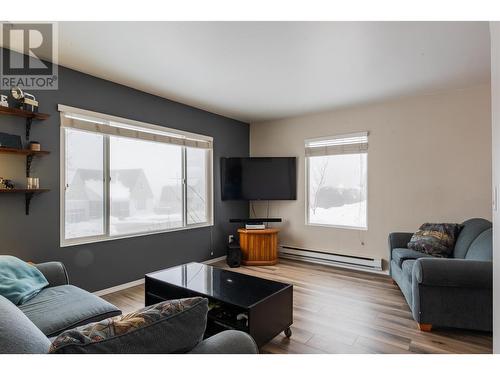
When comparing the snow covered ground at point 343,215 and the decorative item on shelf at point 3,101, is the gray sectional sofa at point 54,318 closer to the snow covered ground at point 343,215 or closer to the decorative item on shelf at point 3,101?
the decorative item on shelf at point 3,101

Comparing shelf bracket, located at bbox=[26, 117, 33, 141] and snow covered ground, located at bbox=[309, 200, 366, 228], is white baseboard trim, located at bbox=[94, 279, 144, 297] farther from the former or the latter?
snow covered ground, located at bbox=[309, 200, 366, 228]

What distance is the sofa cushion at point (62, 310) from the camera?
1.54 meters

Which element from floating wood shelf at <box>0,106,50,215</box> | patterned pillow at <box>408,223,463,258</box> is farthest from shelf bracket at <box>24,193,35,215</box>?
patterned pillow at <box>408,223,463,258</box>

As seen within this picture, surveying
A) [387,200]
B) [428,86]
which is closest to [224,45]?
[428,86]

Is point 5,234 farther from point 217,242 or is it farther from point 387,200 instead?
point 387,200

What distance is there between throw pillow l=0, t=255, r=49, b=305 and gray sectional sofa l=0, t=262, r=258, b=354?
0.16 ft

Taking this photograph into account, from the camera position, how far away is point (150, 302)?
2451mm

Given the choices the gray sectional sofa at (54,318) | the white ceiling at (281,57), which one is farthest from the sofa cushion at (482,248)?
the gray sectional sofa at (54,318)

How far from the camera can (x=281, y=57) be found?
2.54m

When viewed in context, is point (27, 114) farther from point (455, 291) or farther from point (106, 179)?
point (455, 291)

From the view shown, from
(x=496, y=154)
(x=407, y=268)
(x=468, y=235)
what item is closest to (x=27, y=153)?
(x=496, y=154)

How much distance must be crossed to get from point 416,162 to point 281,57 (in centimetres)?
246

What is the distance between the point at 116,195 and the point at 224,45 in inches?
86.7

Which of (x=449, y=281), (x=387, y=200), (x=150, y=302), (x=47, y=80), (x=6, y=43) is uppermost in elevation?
(x=6, y=43)
